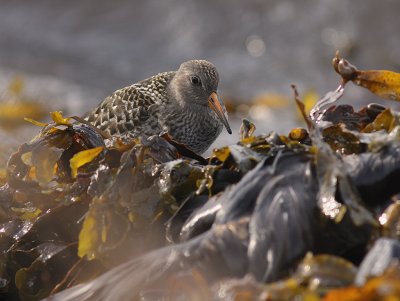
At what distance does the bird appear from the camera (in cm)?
454

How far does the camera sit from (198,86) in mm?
4906

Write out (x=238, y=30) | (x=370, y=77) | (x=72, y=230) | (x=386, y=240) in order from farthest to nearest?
(x=238, y=30) → (x=370, y=77) → (x=72, y=230) → (x=386, y=240)

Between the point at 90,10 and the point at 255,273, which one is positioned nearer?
the point at 255,273

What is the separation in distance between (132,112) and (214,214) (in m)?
2.31

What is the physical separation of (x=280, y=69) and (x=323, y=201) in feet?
18.1

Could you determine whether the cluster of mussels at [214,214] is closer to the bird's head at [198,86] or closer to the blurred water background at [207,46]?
the bird's head at [198,86]

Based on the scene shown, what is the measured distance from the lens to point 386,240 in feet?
6.53

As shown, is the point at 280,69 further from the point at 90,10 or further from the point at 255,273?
the point at 255,273

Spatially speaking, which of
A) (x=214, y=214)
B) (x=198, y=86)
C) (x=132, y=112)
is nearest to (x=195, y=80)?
(x=198, y=86)

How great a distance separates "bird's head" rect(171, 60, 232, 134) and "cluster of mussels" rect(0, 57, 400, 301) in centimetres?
187

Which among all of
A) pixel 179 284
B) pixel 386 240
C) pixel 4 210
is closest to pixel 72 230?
pixel 4 210

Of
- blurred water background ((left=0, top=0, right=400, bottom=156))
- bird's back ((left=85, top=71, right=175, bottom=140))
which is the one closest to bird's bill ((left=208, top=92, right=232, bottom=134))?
bird's back ((left=85, top=71, right=175, bottom=140))

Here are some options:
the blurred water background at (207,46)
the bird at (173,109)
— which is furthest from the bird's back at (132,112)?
the blurred water background at (207,46)

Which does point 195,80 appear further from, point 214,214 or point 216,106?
point 214,214
